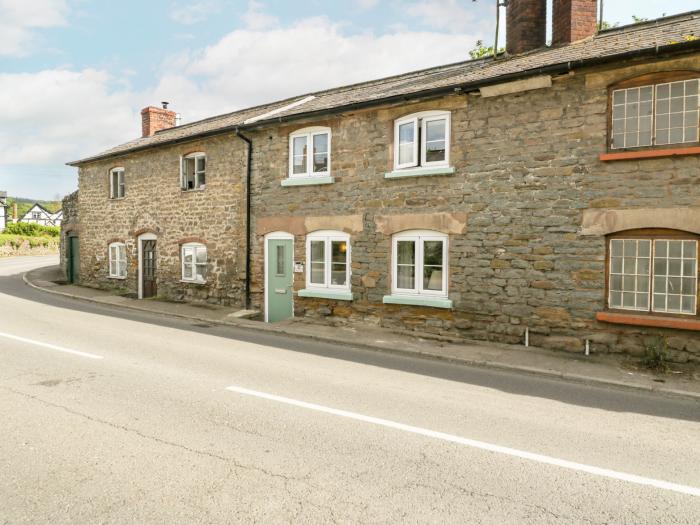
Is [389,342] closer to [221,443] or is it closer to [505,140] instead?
[505,140]

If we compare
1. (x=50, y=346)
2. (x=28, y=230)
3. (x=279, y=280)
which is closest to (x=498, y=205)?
(x=279, y=280)

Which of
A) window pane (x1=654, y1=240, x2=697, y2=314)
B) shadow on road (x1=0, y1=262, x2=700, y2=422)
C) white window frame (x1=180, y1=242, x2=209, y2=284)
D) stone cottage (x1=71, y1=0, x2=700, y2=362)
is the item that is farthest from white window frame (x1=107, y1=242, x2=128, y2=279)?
window pane (x1=654, y1=240, x2=697, y2=314)

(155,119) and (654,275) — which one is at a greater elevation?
(155,119)

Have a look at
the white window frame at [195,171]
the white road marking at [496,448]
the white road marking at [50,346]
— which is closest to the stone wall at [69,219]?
the white window frame at [195,171]

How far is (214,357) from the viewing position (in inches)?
338

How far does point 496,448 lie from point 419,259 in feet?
21.7

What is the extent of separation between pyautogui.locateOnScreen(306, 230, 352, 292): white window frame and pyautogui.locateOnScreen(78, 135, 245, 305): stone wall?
2.57 m

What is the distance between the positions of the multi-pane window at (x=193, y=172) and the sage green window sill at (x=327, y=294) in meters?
5.69

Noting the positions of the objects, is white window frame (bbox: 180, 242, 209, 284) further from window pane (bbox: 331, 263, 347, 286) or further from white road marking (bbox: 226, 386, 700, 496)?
white road marking (bbox: 226, 386, 700, 496)

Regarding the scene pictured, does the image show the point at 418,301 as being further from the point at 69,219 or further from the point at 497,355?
the point at 69,219

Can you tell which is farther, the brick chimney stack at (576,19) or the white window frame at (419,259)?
the brick chimney stack at (576,19)

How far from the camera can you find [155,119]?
72.3 ft

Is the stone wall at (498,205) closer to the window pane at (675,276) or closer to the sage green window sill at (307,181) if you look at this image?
the sage green window sill at (307,181)

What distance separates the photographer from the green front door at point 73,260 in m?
22.1
